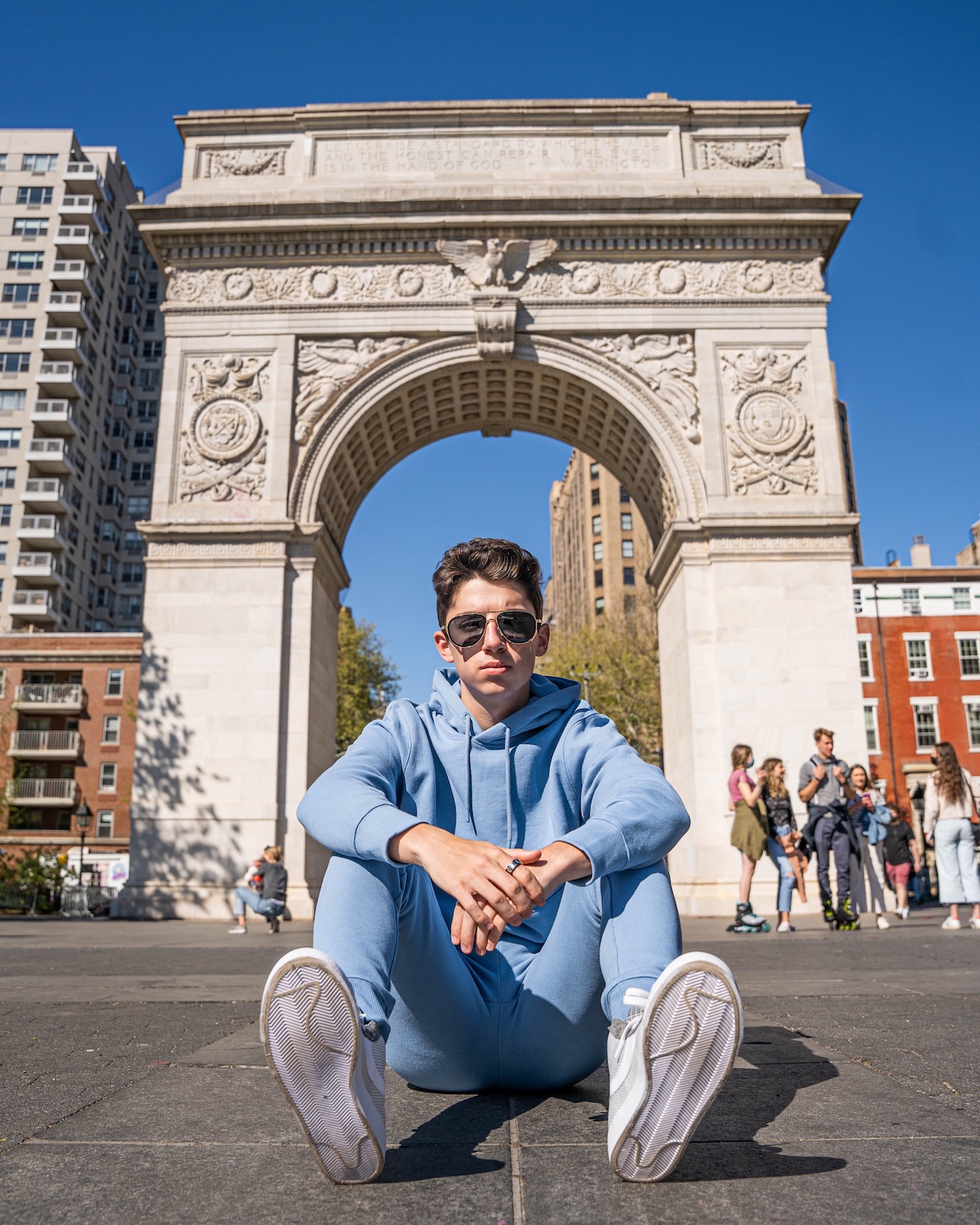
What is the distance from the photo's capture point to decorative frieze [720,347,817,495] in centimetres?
1720

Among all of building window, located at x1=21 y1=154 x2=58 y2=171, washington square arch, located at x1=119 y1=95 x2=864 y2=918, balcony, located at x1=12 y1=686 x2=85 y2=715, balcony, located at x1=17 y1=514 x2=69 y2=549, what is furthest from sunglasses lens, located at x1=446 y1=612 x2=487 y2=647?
building window, located at x1=21 y1=154 x2=58 y2=171

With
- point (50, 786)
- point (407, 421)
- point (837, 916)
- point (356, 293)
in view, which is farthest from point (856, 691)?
point (50, 786)

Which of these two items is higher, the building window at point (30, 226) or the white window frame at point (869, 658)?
the building window at point (30, 226)

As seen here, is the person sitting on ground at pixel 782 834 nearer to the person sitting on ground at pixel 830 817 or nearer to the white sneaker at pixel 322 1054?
the person sitting on ground at pixel 830 817

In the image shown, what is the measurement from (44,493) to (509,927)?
55.4 meters

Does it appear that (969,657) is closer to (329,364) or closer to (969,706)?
(969,706)

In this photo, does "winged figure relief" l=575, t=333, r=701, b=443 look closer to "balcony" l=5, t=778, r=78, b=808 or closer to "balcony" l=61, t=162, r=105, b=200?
"balcony" l=5, t=778, r=78, b=808

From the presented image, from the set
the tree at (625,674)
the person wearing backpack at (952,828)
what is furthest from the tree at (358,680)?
the person wearing backpack at (952,828)

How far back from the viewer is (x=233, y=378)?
17.7 m

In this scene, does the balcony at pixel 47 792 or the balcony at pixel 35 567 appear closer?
the balcony at pixel 47 792

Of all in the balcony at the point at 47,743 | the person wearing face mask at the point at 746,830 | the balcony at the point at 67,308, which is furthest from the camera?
the balcony at the point at 67,308

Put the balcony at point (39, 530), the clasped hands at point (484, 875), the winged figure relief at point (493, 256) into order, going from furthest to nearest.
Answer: the balcony at point (39, 530) → the winged figure relief at point (493, 256) → the clasped hands at point (484, 875)

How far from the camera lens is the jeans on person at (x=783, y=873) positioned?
11641mm

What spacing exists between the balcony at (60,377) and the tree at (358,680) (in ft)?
81.8
